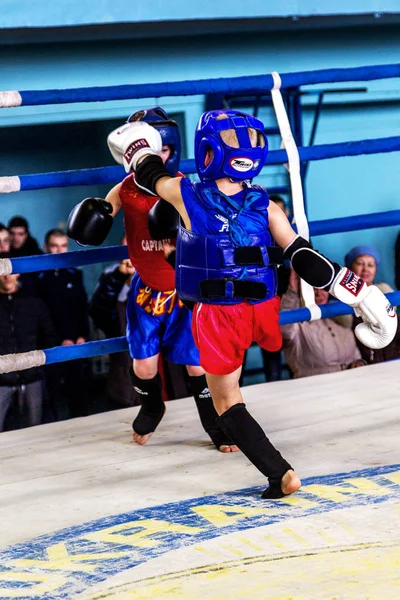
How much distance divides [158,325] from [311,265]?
0.66 m

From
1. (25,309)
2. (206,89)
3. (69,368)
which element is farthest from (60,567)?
(69,368)

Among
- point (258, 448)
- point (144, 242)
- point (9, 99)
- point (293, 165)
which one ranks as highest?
point (9, 99)

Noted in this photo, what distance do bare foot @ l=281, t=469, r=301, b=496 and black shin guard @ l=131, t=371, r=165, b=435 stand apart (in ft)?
2.24

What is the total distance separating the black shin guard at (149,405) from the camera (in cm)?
302

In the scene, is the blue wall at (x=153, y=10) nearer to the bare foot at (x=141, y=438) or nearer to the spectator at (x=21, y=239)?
the spectator at (x=21, y=239)

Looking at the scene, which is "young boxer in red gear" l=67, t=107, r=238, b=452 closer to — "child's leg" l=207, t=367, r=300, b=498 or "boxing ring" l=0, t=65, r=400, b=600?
"boxing ring" l=0, t=65, r=400, b=600

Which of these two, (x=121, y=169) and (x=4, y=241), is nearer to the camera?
(x=121, y=169)

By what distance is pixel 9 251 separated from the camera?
4.81m

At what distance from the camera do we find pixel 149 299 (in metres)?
2.97

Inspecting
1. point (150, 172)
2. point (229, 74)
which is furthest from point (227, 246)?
point (229, 74)

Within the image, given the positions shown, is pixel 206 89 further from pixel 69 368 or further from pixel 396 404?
pixel 69 368

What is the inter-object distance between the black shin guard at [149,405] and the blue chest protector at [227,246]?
56cm

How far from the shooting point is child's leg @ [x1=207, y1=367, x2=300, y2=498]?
244 centimetres

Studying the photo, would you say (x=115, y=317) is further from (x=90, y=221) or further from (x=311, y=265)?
(x=311, y=265)
